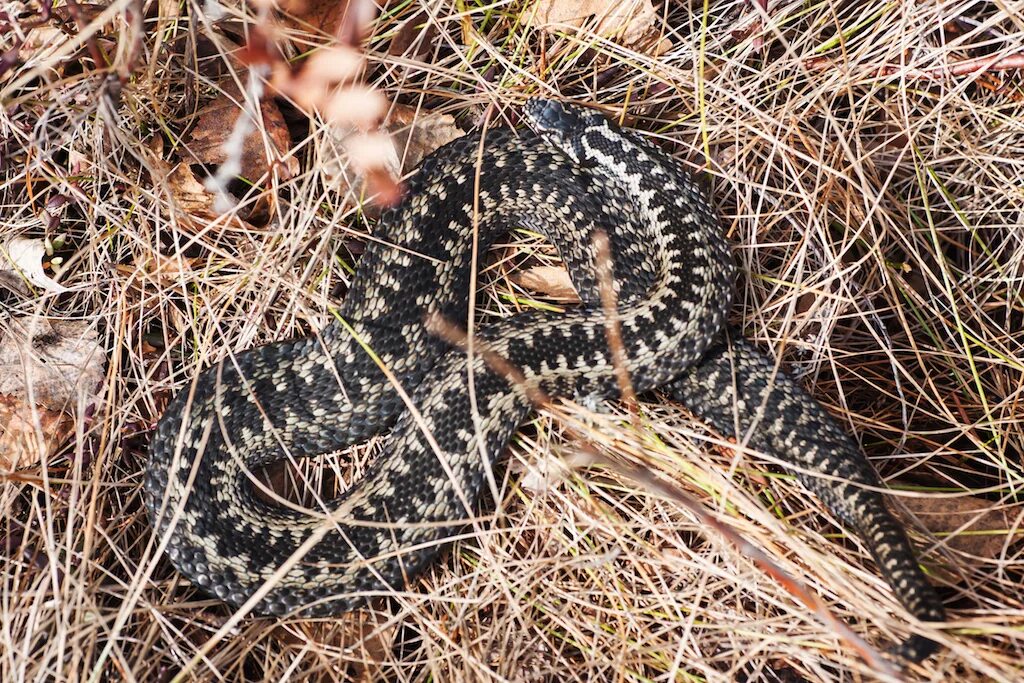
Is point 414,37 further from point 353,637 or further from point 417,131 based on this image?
point 353,637

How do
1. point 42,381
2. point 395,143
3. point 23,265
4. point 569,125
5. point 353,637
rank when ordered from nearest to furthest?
point 353,637, point 42,381, point 23,265, point 395,143, point 569,125

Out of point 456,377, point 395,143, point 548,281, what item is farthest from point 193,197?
point 548,281

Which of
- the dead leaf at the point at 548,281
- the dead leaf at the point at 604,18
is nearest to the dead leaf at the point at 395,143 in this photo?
the dead leaf at the point at 604,18

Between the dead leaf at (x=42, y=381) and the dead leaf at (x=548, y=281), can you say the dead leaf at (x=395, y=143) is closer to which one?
the dead leaf at (x=548, y=281)

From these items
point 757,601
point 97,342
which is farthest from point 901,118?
point 97,342

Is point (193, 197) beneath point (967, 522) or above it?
above

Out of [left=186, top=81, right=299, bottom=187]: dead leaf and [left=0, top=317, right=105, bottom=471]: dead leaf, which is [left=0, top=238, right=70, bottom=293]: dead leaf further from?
[left=186, top=81, right=299, bottom=187]: dead leaf
